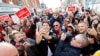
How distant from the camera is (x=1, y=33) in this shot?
683cm

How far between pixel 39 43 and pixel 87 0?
17.2 meters

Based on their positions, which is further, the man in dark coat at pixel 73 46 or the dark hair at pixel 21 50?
the dark hair at pixel 21 50

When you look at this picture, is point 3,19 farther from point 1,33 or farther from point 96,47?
point 96,47

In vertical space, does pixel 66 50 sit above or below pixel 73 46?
below

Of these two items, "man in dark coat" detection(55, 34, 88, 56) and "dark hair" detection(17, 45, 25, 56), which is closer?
"man in dark coat" detection(55, 34, 88, 56)

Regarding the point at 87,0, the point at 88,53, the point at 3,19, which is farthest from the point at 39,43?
the point at 87,0

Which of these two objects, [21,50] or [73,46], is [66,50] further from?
[21,50]

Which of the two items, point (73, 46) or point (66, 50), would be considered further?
point (66, 50)

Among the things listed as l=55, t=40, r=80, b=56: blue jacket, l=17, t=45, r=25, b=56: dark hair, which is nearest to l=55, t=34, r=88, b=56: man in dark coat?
l=55, t=40, r=80, b=56: blue jacket

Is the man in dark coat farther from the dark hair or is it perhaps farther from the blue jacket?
the dark hair

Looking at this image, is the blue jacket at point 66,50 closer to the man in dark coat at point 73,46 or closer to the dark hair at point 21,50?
the man in dark coat at point 73,46

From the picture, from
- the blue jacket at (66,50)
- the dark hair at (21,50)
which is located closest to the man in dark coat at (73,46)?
the blue jacket at (66,50)

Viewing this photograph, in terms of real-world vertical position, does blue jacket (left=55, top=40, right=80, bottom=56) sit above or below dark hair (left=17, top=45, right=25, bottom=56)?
below

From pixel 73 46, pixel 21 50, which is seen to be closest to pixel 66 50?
pixel 73 46
